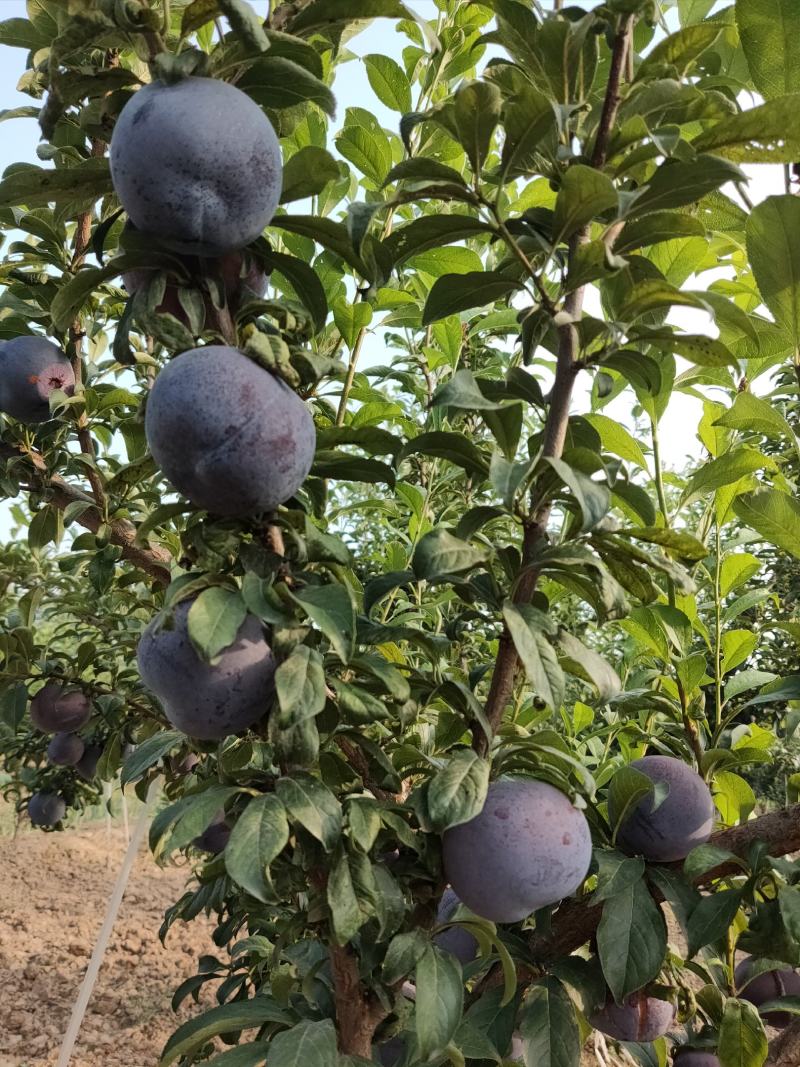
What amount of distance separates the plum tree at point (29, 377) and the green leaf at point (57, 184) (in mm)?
493

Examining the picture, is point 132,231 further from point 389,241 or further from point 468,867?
point 468,867

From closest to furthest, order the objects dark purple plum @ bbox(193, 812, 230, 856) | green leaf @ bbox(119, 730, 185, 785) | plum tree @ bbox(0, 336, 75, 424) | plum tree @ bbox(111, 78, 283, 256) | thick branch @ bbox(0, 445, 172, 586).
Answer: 1. plum tree @ bbox(111, 78, 283, 256)
2. green leaf @ bbox(119, 730, 185, 785)
3. plum tree @ bbox(0, 336, 75, 424)
4. thick branch @ bbox(0, 445, 172, 586)
5. dark purple plum @ bbox(193, 812, 230, 856)

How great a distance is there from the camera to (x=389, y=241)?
908 mm

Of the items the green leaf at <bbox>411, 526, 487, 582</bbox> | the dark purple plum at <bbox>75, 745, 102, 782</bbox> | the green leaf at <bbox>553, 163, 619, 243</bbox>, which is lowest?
the dark purple plum at <bbox>75, 745, 102, 782</bbox>

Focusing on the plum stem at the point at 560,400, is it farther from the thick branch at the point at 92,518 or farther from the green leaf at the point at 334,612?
the thick branch at the point at 92,518

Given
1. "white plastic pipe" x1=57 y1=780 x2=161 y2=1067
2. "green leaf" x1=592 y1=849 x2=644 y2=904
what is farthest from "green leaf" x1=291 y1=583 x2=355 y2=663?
"white plastic pipe" x1=57 y1=780 x2=161 y2=1067

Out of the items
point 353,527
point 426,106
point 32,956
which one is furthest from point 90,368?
point 32,956

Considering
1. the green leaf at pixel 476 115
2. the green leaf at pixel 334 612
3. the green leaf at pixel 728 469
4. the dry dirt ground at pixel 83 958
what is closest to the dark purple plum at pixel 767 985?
the green leaf at pixel 728 469

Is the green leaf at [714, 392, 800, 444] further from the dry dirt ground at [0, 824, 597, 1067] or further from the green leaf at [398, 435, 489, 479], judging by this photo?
the dry dirt ground at [0, 824, 597, 1067]

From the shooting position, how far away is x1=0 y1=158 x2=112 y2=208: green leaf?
0.83m

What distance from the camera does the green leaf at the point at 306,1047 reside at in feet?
2.77

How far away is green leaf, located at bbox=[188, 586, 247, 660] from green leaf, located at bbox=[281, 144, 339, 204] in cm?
41

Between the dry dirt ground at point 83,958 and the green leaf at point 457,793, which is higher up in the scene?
the green leaf at point 457,793

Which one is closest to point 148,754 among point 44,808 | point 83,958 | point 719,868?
point 719,868
